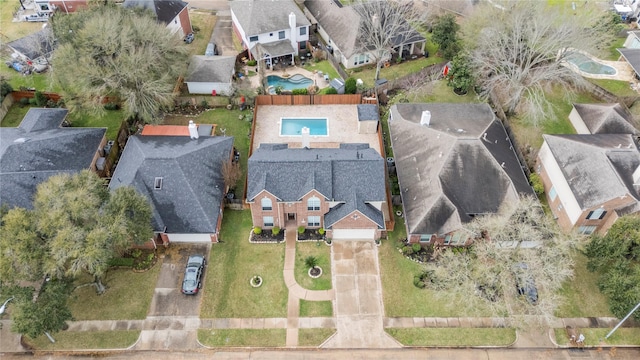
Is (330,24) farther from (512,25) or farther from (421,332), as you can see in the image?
(421,332)

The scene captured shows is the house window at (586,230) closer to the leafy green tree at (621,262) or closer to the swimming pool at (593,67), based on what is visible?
the leafy green tree at (621,262)

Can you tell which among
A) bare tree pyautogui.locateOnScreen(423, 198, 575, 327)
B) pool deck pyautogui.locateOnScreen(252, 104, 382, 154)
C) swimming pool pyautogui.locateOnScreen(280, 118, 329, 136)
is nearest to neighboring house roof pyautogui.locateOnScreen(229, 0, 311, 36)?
pool deck pyautogui.locateOnScreen(252, 104, 382, 154)

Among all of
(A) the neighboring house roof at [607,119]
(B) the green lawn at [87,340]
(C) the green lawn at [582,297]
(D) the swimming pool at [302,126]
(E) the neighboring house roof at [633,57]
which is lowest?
(B) the green lawn at [87,340]

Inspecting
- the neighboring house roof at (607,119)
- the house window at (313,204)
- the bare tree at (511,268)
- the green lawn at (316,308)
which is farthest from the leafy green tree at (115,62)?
the neighboring house roof at (607,119)

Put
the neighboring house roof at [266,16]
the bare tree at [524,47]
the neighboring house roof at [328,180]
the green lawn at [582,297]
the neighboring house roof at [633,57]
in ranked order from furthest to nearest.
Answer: the neighboring house roof at [266,16]
the neighboring house roof at [633,57]
the bare tree at [524,47]
the neighboring house roof at [328,180]
the green lawn at [582,297]

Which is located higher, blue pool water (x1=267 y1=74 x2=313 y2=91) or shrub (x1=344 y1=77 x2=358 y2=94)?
shrub (x1=344 y1=77 x2=358 y2=94)

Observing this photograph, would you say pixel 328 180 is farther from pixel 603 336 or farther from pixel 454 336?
pixel 603 336

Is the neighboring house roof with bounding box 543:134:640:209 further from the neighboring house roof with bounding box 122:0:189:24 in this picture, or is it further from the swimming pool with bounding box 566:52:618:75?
the neighboring house roof with bounding box 122:0:189:24

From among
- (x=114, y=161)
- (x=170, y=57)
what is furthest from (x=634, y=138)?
(x=114, y=161)
